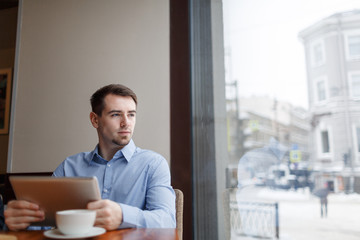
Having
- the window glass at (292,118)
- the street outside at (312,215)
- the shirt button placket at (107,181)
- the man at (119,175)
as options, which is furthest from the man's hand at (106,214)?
the street outside at (312,215)

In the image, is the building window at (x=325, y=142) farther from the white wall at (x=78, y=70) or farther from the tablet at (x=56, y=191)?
the tablet at (x=56, y=191)

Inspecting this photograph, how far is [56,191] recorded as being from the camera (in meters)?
0.83

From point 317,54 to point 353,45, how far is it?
17 cm

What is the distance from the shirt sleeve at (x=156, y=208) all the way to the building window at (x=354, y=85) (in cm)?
102

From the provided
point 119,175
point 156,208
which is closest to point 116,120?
point 119,175

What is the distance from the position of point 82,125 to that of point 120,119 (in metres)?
0.90

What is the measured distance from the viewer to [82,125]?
7.58 ft

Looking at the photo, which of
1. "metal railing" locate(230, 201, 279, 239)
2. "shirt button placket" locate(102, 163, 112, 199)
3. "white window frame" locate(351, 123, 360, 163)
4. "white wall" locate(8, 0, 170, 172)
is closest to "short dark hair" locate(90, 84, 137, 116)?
"shirt button placket" locate(102, 163, 112, 199)

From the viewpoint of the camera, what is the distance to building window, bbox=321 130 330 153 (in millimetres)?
1581

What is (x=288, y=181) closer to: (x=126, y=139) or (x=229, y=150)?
(x=229, y=150)

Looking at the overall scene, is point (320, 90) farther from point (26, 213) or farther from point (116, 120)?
point (26, 213)

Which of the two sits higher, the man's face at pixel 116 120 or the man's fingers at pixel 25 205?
the man's face at pixel 116 120

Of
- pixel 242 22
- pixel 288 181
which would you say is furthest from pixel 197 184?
pixel 242 22

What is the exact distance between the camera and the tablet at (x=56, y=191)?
80cm
